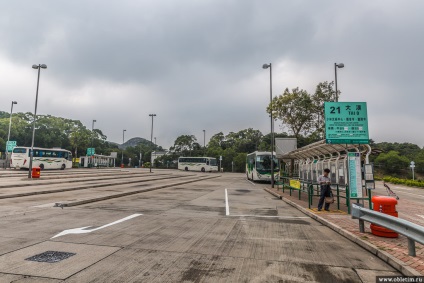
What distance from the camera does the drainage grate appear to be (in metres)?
4.66

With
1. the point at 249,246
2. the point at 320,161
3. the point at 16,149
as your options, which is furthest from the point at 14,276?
the point at 16,149

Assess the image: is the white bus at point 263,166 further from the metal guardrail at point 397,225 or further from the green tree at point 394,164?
the green tree at point 394,164

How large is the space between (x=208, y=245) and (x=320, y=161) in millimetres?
14106

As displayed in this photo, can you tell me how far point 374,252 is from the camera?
571 centimetres

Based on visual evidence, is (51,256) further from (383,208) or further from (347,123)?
(347,123)

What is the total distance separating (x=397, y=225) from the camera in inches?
220

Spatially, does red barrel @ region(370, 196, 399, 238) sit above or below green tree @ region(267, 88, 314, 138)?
below

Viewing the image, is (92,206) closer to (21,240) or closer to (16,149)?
(21,240)

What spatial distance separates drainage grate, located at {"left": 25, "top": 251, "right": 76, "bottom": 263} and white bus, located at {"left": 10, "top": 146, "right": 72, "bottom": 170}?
125 ft

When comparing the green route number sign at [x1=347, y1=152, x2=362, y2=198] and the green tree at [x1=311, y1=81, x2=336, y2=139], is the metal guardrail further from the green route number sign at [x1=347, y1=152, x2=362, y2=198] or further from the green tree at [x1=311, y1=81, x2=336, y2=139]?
the green tree at [x1=311, y1=81, x2=336, y2=139]

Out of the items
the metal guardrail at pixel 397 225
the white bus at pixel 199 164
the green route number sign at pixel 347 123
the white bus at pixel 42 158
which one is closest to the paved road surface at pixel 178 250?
the metal guardrail at pixel 397 225

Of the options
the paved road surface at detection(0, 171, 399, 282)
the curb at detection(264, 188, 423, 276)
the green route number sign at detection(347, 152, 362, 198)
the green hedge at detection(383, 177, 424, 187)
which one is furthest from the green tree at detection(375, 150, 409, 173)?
the paved road surface at detection(0, 171, 399, 282)

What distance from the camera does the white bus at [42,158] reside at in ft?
124

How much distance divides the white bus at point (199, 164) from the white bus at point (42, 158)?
26.0 metres
